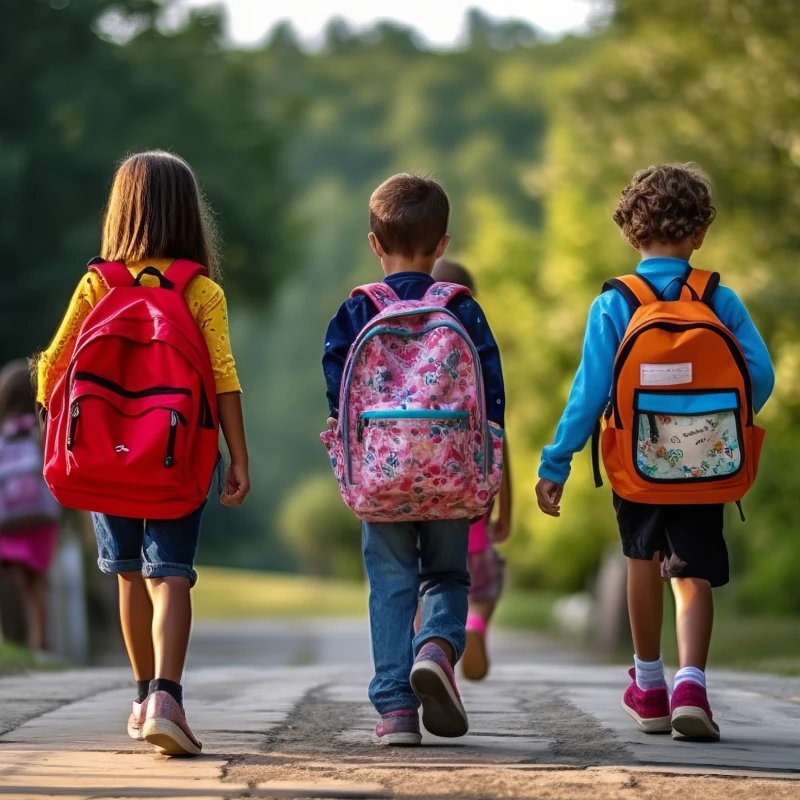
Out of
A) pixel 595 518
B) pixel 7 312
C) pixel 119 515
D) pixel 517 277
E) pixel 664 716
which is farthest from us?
pixel 517 277

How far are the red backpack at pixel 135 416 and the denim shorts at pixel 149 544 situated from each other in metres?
0.07

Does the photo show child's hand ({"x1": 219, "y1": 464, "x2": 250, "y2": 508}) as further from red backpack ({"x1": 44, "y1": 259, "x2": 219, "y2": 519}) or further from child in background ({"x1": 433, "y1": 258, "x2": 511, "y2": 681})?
child in background ({"x1": 433, "y1": 258, "x2": 511, "y2": 681})

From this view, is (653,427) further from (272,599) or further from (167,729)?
(272,599)

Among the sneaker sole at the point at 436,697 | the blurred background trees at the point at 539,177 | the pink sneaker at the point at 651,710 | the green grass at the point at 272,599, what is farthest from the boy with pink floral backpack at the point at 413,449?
the green grass at the point at 272,599

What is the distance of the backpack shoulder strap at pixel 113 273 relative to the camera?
4.77 metres

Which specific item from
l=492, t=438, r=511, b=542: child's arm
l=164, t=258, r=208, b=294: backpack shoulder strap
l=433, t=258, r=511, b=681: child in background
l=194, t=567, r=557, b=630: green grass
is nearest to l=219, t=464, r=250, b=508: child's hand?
l=164, t=258, r=208, b=294: backpack shoulder strap

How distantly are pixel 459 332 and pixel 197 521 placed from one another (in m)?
0.94

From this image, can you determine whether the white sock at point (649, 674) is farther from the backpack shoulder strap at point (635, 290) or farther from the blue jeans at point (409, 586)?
the backpack shoulder strap at point (635, 290)

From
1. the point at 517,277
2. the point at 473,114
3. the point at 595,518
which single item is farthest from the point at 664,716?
the point at 473,114

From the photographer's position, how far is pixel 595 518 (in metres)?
26.6

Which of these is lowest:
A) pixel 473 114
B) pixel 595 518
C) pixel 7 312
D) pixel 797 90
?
pixel 595 518

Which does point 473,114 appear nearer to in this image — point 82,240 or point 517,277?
point 517,277

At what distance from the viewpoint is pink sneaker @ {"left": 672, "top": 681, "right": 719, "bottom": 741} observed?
4.69 meters

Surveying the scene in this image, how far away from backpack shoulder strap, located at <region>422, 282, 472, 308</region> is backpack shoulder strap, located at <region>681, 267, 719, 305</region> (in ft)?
2.38
